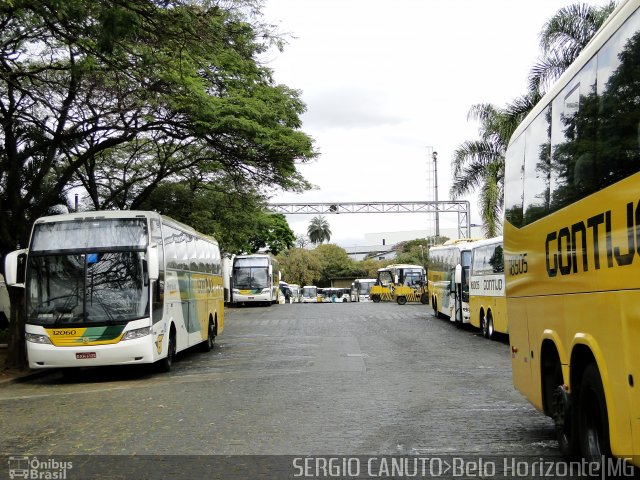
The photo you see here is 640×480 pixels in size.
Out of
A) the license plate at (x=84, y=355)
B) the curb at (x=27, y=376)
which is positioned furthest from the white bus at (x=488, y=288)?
the curb at (x=27, y=376)

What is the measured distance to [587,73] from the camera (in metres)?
5.86

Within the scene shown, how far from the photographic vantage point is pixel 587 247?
5.56 m

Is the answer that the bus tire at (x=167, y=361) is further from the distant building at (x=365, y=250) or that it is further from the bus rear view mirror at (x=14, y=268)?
the distant building at (x=365, y=250)

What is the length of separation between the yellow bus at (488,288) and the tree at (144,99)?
595 centimetres

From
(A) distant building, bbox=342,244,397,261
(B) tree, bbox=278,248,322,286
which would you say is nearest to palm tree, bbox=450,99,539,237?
(B) tree, bbox=278,248,322,286

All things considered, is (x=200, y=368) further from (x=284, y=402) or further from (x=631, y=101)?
(x=631, y=101)

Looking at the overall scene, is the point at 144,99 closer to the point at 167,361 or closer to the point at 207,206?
the point at 167,361

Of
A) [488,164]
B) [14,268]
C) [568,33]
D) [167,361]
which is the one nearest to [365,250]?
[488,164]

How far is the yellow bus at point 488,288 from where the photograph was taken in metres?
21.4

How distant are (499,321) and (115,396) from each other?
41.3 ft

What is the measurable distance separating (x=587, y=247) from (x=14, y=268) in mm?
11780

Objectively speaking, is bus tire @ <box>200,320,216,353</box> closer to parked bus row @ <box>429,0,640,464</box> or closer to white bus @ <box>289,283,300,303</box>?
parked bus row @ <box>429,0,640,464</box>

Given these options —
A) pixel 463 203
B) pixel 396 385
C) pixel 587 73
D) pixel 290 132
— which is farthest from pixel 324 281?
pixel 587 73

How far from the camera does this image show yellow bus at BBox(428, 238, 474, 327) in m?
27.3
